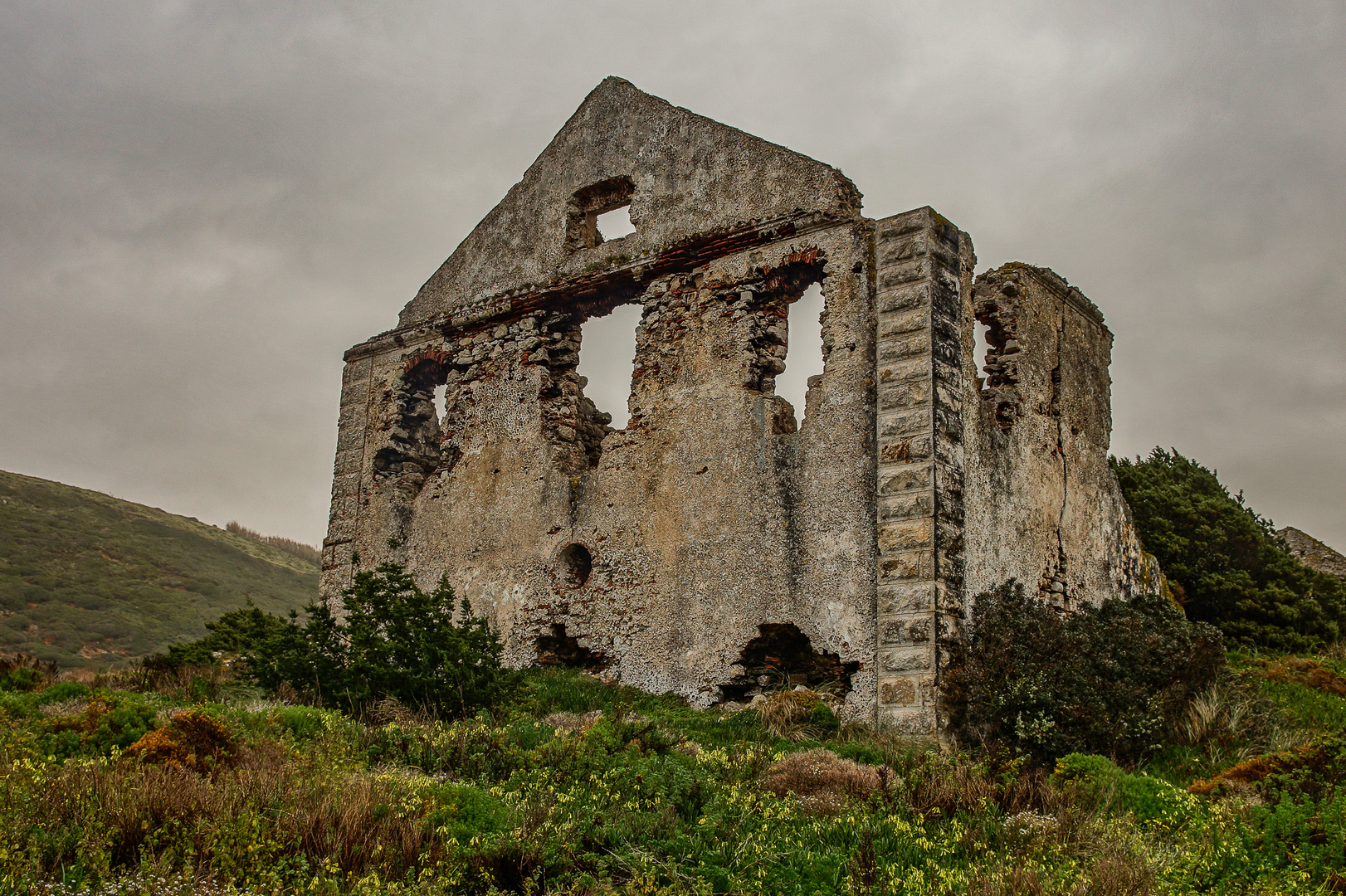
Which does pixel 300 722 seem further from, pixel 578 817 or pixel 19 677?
pixel 19 677

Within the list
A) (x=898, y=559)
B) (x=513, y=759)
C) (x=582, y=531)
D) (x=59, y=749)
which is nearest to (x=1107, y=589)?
(x=898, y=559)

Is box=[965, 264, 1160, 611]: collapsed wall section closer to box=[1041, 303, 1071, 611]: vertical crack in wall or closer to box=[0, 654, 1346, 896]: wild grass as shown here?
box=[1041, 303, 1071, 611]: vertical crack in wall

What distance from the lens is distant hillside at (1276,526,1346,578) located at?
51.2ft

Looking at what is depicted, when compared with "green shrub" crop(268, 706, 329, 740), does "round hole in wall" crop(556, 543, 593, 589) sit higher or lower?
higher

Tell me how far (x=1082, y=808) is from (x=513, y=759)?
327 centimetres

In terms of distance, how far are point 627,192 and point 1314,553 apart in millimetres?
11612

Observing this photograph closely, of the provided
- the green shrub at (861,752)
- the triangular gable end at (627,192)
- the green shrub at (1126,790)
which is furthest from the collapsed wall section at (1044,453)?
the green shrub at (1126,790)

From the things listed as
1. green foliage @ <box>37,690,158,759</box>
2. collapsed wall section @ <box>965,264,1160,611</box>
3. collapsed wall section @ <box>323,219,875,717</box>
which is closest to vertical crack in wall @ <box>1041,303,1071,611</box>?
collapsed wall section @ <box>965,264,1160,611</box>

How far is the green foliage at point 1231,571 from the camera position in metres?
13.2

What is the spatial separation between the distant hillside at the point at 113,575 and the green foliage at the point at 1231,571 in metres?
15.1

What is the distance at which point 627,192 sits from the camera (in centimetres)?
1162

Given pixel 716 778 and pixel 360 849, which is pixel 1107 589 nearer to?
pixel 716 778

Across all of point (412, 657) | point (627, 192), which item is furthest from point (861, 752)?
point (627, 192)

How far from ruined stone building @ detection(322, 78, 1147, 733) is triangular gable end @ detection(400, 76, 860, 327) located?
0.10 ft
